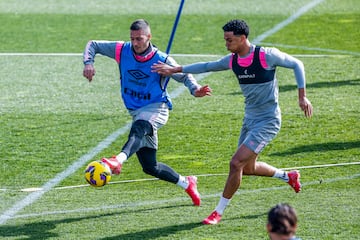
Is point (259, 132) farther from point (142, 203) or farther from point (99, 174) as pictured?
point (99, 174)

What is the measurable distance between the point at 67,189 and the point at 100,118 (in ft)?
11.8

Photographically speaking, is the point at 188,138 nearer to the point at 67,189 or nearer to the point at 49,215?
the point at 67,189

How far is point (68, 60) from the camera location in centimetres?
1973

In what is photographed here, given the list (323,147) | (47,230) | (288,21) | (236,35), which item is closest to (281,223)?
(236,35)

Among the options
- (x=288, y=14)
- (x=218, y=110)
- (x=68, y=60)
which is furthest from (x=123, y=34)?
(x=218, y=110)

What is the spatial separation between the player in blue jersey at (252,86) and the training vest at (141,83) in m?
0.48

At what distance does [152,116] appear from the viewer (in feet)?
37.7

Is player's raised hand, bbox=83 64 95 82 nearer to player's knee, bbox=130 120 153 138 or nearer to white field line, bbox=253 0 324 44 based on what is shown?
player's knee, bbox=130 120 153 138

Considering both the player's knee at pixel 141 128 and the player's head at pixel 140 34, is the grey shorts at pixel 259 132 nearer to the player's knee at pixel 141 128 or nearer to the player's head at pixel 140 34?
the player's knee at pixel 141 128

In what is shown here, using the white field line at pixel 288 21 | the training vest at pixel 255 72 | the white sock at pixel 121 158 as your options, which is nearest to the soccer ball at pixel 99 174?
the white sock at pixel 121 158

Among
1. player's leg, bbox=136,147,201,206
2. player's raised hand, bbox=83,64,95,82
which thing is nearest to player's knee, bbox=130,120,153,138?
player's leg, bbox=136,147,201,206

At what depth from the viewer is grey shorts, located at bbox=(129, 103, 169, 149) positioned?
1147 centimetres

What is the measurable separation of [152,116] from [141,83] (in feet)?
1.26

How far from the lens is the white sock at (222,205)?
10938 mm
